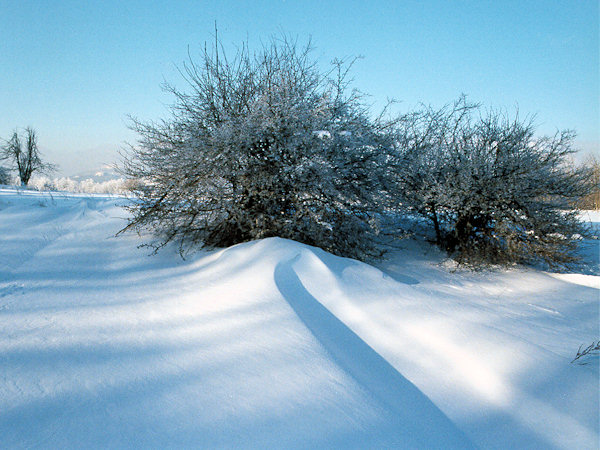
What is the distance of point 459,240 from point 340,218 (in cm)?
363

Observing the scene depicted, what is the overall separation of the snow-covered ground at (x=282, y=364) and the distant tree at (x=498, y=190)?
344 centimetres

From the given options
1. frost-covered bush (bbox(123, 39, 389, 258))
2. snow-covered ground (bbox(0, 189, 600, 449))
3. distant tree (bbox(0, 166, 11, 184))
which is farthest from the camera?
distant tree (bbox(0, 166, 11, 184))

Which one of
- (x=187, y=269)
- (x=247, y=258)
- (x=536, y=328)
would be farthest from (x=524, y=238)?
(x=187, y=269)

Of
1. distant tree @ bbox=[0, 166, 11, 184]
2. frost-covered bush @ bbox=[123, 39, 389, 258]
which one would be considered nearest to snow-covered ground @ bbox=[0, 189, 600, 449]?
frost-covered bush @ bbox=[123, 39, 389, 258]

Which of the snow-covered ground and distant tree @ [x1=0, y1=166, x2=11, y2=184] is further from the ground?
distant tree @ [x1=0, y1=166, x2=11, y2=184]

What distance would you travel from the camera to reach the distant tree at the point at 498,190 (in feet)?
24.2

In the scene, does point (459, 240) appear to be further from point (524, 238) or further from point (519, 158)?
point (519, 158)

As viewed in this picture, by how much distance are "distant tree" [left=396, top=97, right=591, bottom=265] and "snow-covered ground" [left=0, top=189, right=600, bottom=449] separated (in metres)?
3.44

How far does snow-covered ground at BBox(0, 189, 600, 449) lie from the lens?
1.76 meters

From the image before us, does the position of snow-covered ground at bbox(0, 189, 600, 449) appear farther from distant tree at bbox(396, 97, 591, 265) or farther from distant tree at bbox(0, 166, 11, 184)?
distant tree at bbox(0, 166, 11, 184)

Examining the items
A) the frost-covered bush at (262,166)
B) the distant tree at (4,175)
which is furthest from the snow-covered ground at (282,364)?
the distant tree at (4,175)

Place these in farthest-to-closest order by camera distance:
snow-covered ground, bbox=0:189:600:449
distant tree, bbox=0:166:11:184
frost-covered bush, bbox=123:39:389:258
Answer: distant tree, bbox=0:166:11:184
frost-covered bush, bbox=123:39:389:258
snow-covered ground, bbox=0:189:600:449

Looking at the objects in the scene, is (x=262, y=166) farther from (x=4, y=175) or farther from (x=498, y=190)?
(x=4, y=175)

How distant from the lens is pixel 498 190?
24.3ft
